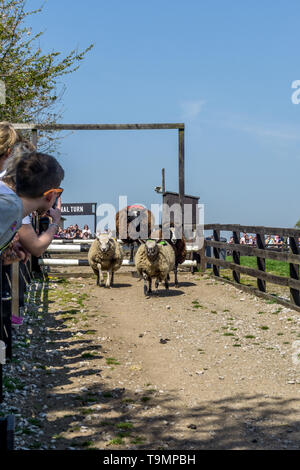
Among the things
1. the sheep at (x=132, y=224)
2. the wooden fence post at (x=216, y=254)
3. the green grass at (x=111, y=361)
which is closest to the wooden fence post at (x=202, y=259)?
the wooden fence post at (x=216, y=254)

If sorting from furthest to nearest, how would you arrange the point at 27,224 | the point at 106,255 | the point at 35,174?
the point at 106,255
the point at 27,224
the point at 35,174

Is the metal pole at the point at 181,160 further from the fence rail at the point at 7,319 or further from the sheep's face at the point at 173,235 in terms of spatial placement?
the fence rail at the point at 7,319

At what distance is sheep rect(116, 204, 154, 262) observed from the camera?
19.9 metres

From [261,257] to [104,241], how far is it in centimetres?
425

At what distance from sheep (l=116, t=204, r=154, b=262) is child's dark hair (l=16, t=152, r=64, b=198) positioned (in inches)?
653

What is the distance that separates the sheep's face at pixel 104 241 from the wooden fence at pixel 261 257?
131 inches

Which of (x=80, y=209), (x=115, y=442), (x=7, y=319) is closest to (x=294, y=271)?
(x=7, y=319)

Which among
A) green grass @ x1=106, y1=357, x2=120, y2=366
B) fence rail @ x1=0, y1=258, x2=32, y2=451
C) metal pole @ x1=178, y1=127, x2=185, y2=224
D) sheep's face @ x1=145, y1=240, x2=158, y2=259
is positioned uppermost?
metal pole @ x1=178, y1=127, x2=185, y2=224

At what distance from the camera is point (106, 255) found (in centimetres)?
1495

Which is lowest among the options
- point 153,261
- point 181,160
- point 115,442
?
point 115,442

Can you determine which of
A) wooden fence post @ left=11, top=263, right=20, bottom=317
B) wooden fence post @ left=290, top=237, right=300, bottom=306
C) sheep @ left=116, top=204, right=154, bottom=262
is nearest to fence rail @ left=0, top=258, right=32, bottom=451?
wooden fence post @ left=11, top=263, right=20, bottom=317

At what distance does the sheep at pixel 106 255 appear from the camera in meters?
14.9

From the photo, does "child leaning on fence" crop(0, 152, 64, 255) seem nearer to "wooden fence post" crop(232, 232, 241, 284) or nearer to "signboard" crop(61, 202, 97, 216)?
"wooden fence post" crop(232, 232, 241, 284)

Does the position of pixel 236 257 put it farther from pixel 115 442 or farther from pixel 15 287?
pixel 115 442
